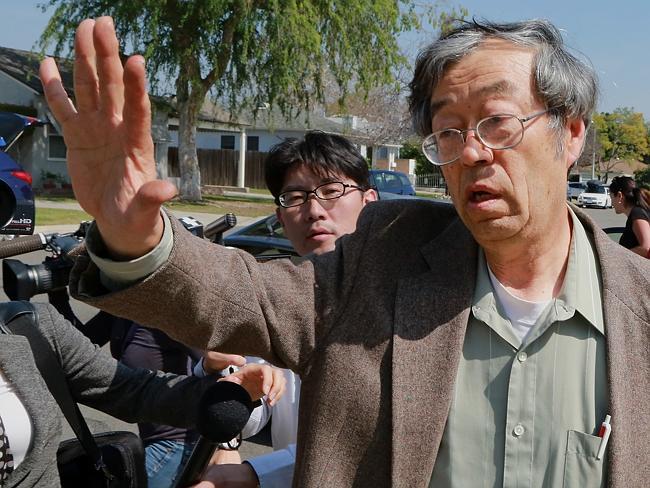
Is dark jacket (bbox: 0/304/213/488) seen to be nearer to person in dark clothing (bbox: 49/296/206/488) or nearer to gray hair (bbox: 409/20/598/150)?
person in dark clothing (bbox: 49/296/206/488)

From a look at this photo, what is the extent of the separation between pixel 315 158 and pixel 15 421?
1468 mm

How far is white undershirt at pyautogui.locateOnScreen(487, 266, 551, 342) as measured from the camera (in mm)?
1781

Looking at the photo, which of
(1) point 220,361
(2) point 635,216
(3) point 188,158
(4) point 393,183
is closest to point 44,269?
(1) point 220,361

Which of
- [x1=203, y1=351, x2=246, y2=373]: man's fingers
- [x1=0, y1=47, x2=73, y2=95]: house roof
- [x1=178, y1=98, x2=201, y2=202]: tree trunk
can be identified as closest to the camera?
[x1=203, y1=351, x2=246, y2=373]: man's fingers

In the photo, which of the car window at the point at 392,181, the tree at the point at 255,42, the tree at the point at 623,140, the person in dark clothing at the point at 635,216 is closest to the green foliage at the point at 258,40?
the tree at the point at 255,42

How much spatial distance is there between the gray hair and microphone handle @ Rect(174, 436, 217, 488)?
3.18 ft

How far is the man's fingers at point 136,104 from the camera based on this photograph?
1325 mm

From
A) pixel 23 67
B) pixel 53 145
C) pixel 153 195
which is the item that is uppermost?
pixel 23 67

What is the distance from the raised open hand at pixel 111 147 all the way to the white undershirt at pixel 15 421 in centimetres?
81

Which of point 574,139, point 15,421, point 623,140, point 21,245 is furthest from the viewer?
point 623,140

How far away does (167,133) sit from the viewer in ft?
104

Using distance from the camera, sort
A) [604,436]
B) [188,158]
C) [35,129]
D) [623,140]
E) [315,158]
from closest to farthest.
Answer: [604,436] → [315,158] → [188,158] → [35,129] → [623,140]

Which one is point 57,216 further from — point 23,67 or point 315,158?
point 315,158

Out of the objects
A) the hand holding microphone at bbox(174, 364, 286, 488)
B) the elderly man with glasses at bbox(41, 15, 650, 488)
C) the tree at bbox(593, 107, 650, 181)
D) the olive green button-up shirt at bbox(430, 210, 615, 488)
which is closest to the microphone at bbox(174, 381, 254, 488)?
the hand holding microphone at bbox(174, 364, 286, 488)
